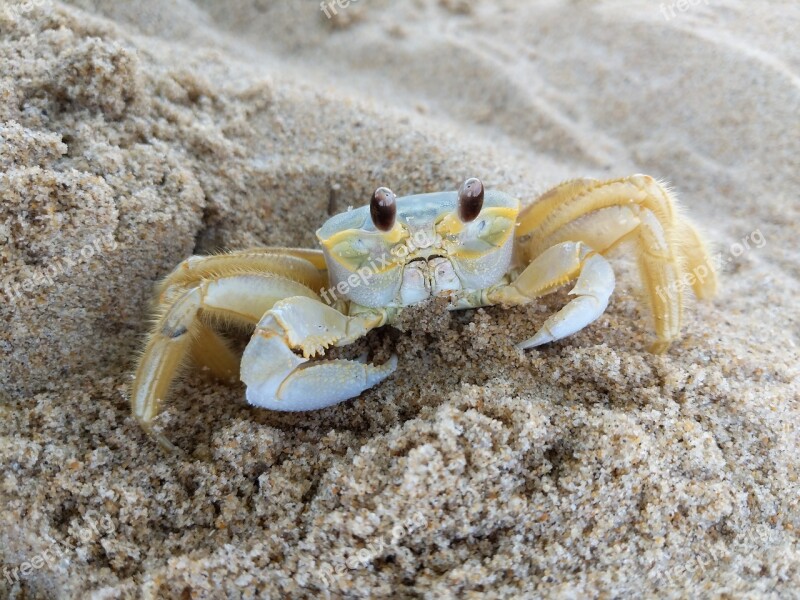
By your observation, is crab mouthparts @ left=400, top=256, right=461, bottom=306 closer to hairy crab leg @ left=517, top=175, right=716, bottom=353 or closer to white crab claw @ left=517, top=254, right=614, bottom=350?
white crab claw @ left=517, top=254, right=614, bottom=350

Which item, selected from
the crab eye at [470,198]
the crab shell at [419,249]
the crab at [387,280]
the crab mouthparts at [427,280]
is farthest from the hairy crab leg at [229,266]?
the crab eye at [470,198]

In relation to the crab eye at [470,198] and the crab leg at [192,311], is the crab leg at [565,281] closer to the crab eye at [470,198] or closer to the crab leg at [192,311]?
the crab eye at [470,198]

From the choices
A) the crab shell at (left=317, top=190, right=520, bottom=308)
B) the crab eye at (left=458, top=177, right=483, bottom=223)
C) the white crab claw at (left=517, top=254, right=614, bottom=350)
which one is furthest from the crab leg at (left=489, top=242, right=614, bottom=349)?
the crab eye at (left=458, top=177, right=483, bottom=223)

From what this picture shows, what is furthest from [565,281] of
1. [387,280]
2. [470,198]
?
[387,280]

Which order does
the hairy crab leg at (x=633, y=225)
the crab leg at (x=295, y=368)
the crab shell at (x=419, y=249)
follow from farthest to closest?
the hairy crab leg at (x=633, y=225), the crab shell at (x=419, y=249), the crab leg at (x=295, y=368)

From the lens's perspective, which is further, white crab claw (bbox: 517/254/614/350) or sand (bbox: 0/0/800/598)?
white crab claw (bbox: 517/254/614/350)

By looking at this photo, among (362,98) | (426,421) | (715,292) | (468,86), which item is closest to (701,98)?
(468,86)
